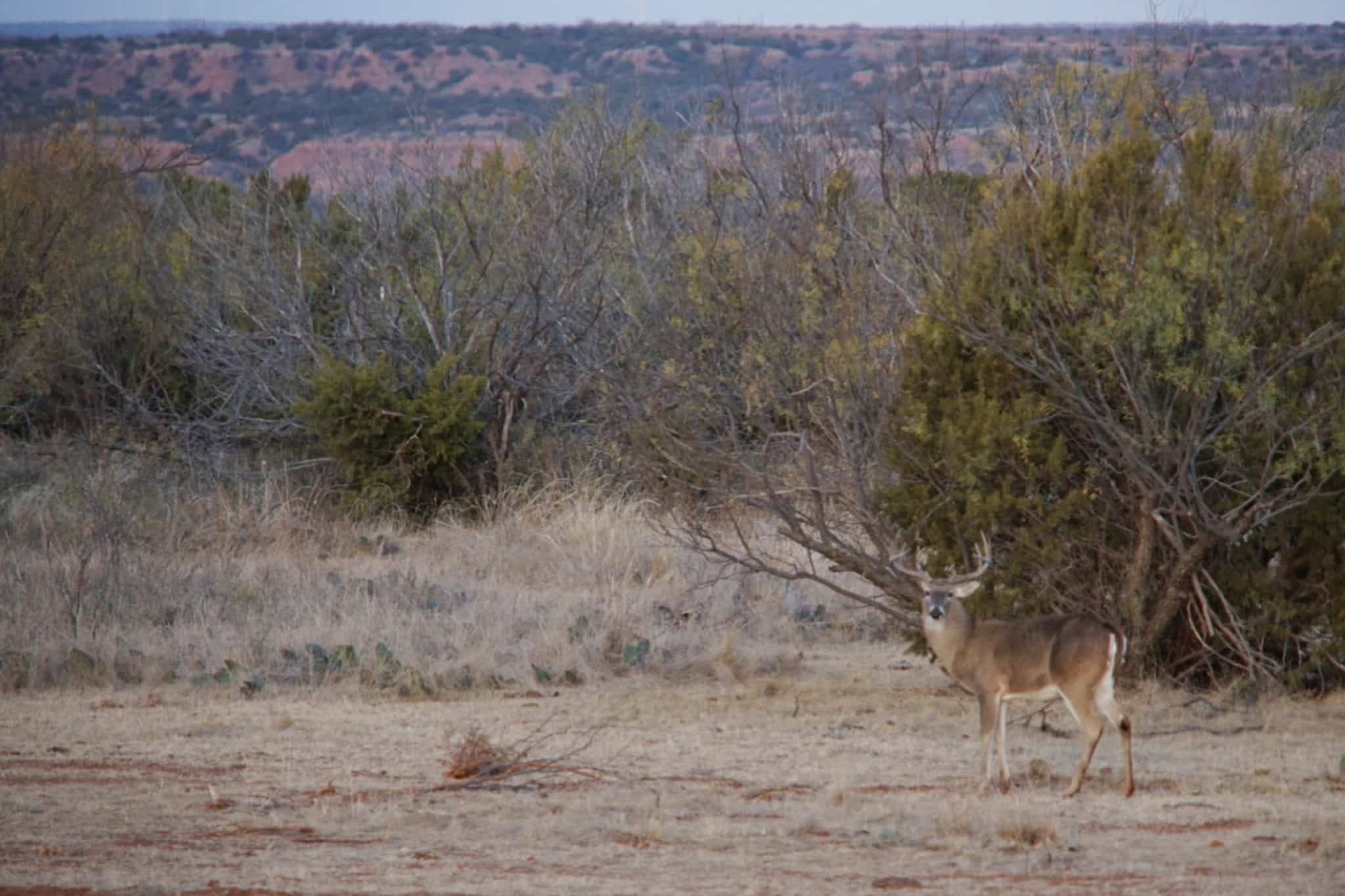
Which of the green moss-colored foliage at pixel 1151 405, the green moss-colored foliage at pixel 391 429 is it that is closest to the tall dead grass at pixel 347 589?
the green moss-colored foliage at pixel 391 429

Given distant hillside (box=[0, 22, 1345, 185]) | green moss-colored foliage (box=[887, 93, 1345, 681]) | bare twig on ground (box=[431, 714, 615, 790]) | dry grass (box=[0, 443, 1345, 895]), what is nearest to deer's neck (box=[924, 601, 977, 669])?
dry grass (box=[0, 443, 1345, 895])

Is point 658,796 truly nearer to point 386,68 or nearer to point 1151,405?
point 1151,405

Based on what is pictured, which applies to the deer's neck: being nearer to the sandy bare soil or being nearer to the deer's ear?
the deer's ear

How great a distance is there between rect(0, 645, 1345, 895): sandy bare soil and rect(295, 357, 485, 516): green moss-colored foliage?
21.8ft

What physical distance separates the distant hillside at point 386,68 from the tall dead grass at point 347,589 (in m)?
47.8

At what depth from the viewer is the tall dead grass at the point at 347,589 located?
39.6ft

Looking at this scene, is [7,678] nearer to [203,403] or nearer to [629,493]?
[629,493]

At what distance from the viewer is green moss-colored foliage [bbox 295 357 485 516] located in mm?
17766

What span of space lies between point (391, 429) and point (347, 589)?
166 inches

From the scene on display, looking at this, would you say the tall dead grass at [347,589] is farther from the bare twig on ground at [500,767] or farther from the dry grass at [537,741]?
the bare twig on ground at [500,767]

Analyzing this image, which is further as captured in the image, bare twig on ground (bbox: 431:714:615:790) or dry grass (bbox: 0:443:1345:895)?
bare twig on ground (bbox: 431:714:615:790)

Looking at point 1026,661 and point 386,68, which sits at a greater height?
point 386,68

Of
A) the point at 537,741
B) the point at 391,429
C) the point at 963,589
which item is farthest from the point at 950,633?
the point at 391,429

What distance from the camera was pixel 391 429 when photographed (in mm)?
17984
